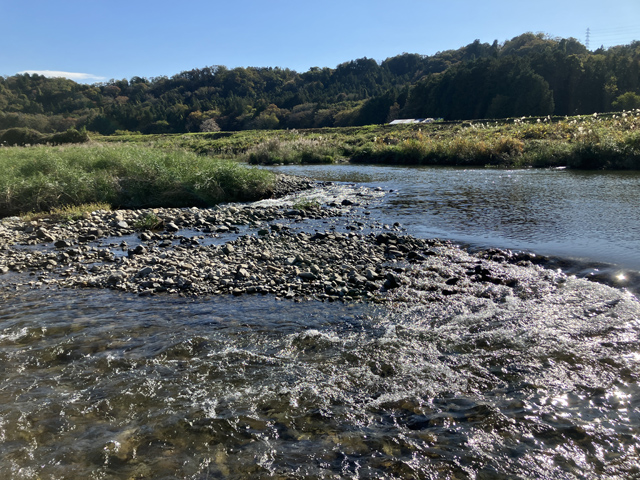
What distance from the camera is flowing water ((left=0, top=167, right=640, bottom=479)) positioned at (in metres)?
3.44

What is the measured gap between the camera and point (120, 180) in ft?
A: 57.5

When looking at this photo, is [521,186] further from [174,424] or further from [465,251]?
[174,424]

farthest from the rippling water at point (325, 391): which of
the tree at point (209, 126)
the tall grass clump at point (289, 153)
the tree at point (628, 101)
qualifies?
the tree at point (209, 126)

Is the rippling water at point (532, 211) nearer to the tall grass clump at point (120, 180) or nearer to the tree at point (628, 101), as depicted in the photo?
the tall grass clump at point (120, 180)

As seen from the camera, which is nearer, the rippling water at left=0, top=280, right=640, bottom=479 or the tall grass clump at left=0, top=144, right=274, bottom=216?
the rippling water at left=0, top=280, right=640, bottom=479

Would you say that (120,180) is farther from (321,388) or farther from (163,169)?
(321,388)

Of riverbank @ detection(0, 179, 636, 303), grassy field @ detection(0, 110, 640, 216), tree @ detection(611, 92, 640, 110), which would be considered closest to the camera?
riverbank @ detection(0, 179, 636, 303)

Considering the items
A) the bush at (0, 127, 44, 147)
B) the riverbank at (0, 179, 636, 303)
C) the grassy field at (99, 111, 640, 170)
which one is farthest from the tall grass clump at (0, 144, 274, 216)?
the bush at (0, 127, 44, 147)

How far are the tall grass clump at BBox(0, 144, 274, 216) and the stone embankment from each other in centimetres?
264

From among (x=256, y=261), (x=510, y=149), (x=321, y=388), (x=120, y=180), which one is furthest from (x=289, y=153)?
(x=321, y=388)

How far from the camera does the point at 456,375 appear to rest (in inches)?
185

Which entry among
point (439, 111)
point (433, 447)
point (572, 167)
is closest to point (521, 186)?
point (572, 167)

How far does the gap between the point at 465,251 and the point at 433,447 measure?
23.3 ft

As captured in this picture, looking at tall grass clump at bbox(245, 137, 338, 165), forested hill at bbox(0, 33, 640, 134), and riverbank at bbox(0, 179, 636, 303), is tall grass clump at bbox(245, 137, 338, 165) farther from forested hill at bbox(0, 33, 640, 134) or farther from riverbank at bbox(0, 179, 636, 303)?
forested hill at bbox(0, 33, 640, 134)
